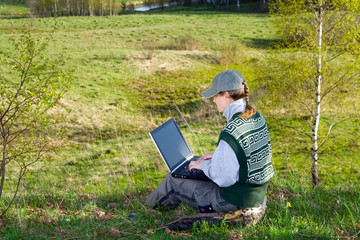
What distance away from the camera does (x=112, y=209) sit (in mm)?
5328

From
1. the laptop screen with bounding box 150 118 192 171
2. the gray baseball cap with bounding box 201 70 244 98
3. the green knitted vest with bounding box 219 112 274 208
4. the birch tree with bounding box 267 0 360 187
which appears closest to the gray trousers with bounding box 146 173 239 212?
the green knitted vest with bounding box 219 112 274 208

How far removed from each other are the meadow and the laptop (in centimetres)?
60

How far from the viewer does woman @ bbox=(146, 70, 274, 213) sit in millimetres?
3736

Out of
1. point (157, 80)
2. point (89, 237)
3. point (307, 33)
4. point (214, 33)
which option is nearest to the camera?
point (89, 237)

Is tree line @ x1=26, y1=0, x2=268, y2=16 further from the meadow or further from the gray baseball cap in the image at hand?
the gray baseball cap

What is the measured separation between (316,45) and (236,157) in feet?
28.4

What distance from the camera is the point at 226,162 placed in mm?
3752

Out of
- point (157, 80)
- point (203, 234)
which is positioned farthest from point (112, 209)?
point (157, 80)

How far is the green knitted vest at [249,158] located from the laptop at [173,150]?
580mm

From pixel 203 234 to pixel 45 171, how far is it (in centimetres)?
888

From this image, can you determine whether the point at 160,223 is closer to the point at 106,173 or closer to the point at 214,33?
the point at 106,173

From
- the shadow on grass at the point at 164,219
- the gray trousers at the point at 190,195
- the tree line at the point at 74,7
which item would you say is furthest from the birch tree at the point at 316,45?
the tree line at the point at 74,7

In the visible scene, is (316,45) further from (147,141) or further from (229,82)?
(229,82)

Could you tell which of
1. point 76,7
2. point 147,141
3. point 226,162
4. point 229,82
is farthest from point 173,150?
point 76,7
